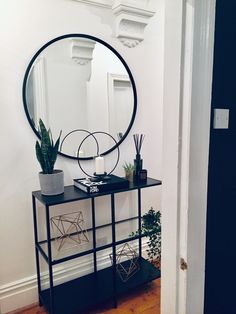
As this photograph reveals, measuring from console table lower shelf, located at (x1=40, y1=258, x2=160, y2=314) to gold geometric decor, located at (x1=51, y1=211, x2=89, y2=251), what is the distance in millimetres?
273

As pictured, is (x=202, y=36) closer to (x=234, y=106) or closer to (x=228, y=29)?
(x=228, y=29)

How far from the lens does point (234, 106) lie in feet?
3.77

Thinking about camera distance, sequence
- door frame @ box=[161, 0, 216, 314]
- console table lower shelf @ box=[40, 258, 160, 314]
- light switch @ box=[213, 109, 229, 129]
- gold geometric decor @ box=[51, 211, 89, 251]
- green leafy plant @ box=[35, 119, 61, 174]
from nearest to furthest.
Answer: door frame @ box=[161, 0, 216, 314] → light switch @ box=[213, 109, 229, 129] → green leafy plant @ box=[35, 119, 61, 174] → console table lower shelf @ box=[40, 258, 160, 314] → gold geometric decor @ box=[51, 211, 89, 251]

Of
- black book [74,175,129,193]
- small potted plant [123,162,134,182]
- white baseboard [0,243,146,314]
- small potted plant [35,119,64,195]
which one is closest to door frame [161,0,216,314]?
black book [74,175,129,193]

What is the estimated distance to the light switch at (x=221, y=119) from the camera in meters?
1.07

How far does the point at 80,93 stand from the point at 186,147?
1.17 meters

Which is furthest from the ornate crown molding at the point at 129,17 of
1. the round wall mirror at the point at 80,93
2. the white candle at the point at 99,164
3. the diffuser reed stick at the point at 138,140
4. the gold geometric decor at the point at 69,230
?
the gold geometric decor at the point at 69,230

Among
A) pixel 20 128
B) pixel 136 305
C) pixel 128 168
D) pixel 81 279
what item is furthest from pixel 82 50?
pixel 136 305

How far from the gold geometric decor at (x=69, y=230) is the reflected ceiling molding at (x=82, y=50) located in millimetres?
1129

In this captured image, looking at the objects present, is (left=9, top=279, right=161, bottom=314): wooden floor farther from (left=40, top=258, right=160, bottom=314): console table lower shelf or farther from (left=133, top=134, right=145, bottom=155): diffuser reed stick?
(left=133, top=134, right=145, bottom=155): diffuser reed stick

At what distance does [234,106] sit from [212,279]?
77cm

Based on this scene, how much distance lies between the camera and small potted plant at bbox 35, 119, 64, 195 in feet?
5.32

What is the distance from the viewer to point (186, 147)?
1003 millimetres

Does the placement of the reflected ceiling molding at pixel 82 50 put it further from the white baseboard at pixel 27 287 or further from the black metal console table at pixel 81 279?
the white baseboard at pixel 27 287
